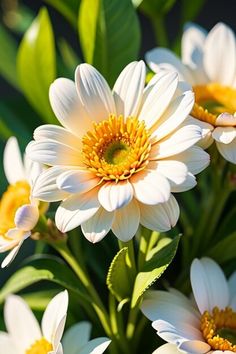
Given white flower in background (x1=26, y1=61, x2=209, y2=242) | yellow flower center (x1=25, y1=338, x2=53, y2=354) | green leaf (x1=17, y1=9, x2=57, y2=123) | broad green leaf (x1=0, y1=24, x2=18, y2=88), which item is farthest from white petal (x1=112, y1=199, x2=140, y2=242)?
broad green leaf (x1=0, y1=24, x2=18, y2=88)

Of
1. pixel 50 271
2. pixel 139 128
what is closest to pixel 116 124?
pixel 139 128

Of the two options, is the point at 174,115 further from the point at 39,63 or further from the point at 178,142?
the point at 39,63

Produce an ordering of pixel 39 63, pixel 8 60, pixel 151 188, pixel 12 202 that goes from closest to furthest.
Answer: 1. pixel 151 188
2. pixel 12 202
3. pixel 39 63
4. pixel 8 60

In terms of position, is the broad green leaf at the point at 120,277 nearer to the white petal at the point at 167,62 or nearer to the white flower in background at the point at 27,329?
the white flower in background at the point at 27,329

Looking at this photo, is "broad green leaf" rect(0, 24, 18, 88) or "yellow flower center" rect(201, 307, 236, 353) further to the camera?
"broad green leaf" rect(0, 24, 18, 88)

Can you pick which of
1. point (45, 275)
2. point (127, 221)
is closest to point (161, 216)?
point (127, 221)

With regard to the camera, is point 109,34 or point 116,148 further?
point 109,34

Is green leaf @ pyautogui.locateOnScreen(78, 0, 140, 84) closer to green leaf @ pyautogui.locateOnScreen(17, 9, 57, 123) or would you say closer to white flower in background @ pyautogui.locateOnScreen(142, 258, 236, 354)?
green leaf @ pyautogui.locateOnScreen(17, 9, 57, 123)
